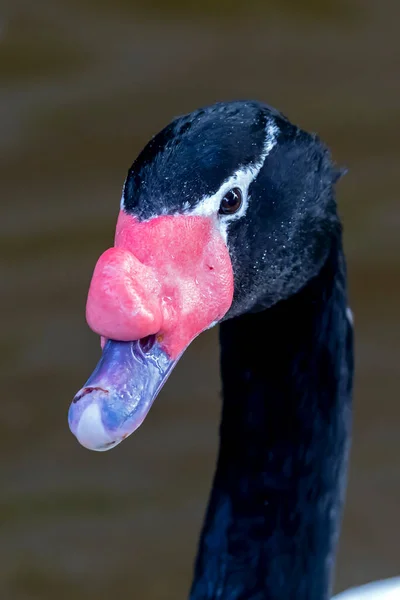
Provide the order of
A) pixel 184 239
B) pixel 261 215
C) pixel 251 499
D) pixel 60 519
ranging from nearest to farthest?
pixel 184 239 < pixel 261 215 < pixel 251 499 < pixel 60 519

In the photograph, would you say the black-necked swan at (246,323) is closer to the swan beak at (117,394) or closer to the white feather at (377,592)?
the swan beak at (117,394)

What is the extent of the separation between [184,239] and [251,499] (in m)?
0.86

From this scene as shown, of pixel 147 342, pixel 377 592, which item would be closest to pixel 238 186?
pixel 147 342

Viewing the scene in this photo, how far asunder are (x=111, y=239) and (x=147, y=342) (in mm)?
2249

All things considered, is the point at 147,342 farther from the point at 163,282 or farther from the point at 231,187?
the point at 231,187

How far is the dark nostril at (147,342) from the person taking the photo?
1.84 m

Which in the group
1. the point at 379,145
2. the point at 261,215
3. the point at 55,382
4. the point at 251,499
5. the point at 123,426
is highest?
the point at 379,145

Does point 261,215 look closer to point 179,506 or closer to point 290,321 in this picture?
point 290,321

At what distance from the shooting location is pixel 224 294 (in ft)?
6.51

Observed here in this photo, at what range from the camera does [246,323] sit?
2369mm

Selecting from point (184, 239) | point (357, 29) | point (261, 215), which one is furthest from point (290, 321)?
point (357, 29)

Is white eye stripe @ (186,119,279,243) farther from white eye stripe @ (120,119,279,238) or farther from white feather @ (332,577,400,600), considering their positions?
white feather @ (332,577,400,600)

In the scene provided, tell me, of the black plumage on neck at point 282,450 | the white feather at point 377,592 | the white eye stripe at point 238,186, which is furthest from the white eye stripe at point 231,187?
the white feather at point 377,592

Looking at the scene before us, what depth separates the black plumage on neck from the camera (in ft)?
7.75
